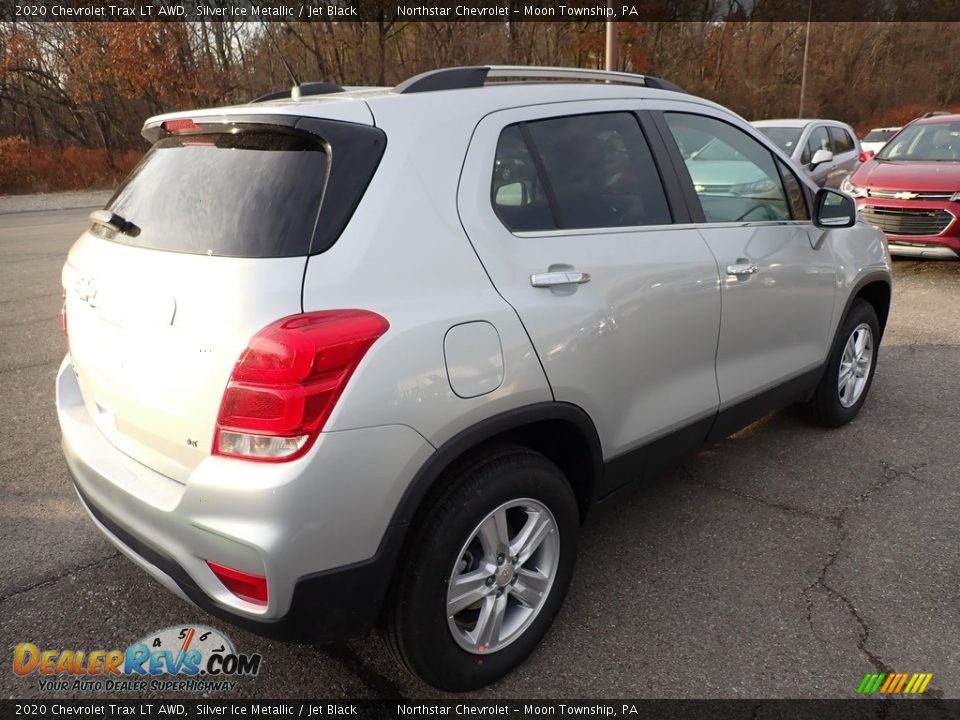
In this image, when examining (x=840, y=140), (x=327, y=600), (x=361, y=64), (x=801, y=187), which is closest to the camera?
(x=327, y=600)

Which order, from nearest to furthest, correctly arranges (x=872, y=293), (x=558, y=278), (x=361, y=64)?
(x=558, y=278), (x=872, y=293), (x=361, y=64)

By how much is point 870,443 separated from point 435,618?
119 inches

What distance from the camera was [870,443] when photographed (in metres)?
3.98

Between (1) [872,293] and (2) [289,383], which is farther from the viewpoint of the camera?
(1) [872,293]

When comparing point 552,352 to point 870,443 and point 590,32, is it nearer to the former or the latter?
point 870,443

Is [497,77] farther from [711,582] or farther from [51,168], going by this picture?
[51,168]

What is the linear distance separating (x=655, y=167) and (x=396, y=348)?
4.92 feet

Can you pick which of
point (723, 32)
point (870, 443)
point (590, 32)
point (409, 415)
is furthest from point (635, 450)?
point (723, 32)

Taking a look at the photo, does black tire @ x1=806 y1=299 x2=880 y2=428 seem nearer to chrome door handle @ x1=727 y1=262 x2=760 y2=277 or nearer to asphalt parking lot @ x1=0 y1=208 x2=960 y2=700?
asphalt parking lot @ x1=0 y1=208 x2=960 y2=700

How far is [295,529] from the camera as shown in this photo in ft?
5.72

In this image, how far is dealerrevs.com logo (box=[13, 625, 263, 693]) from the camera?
2332 millimetres

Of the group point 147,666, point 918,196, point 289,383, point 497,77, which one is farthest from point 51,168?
point 289,383

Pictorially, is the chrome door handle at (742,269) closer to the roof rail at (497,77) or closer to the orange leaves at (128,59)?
the roof rail at (497,77)

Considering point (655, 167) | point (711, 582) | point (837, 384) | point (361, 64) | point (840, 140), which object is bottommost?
point (711, 582)
